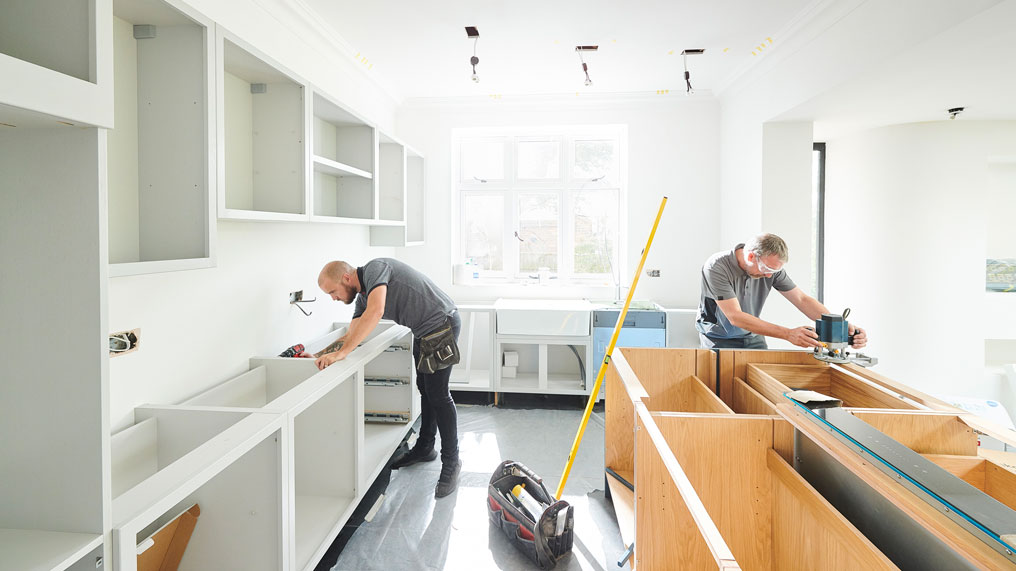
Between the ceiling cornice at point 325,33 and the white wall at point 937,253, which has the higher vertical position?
the ceiling cornice at point 325,33

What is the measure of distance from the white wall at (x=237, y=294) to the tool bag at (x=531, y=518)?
1.34 m

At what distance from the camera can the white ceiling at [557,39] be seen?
104 inches

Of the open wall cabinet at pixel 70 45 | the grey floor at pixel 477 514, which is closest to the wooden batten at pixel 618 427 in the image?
the grey floor at pixel 477 514

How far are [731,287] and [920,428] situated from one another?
3.86ft

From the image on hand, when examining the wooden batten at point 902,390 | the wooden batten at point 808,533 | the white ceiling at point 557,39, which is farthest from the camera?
the white ceiling at point 557,39

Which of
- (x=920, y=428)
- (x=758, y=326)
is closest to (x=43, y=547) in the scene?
(x=920, y=428)

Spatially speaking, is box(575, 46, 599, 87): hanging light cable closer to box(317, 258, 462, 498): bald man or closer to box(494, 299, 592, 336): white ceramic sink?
box(494, 299, 592, 336): white ceramic sink

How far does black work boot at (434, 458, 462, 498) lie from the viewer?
2570mm

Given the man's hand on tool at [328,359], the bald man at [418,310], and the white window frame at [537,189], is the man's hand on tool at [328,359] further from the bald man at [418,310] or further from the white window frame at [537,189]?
the white window frame at [537,189]

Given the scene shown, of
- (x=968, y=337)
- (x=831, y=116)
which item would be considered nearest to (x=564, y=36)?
(x=831, y=116)

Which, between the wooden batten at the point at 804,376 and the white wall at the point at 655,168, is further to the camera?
the white wall at the point at 655,168

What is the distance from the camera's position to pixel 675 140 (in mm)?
4270

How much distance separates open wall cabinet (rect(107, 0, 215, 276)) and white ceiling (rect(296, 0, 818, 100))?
4.00 ft

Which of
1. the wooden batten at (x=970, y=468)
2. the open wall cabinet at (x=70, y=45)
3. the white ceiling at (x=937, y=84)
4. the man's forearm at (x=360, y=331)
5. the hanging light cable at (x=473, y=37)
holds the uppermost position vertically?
the hanging light cable at (x=473, y=37)
